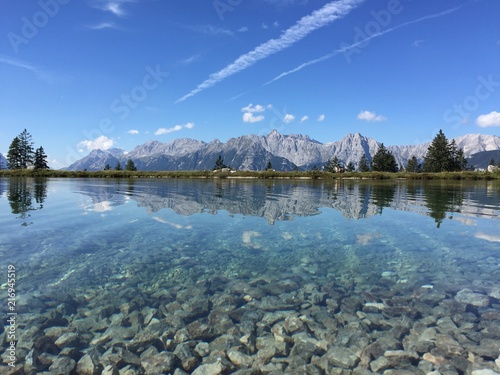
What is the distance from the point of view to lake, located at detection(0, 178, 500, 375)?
20.2 feet

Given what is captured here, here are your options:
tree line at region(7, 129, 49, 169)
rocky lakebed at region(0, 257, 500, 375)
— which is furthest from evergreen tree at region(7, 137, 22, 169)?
rocky lakebed at region(0, 257, 500, 375)

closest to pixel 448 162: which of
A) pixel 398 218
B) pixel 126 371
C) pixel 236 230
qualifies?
pixel 398 218

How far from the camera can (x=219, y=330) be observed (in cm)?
727

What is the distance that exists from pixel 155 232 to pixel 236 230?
4.78 metres

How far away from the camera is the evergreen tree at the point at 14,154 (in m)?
148

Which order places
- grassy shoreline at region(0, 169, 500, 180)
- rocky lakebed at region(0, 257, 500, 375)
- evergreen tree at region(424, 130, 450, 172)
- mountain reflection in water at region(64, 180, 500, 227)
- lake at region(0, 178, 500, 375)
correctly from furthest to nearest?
evergreen tree at region(424, 130, 450, 172) → grassy shoreline at region(0, 169, 500, 180) → mountain reflection in water at region(64, 180, 500, 227) → lake at region(0, 178, 500, 375) → rocky lakebed at region(0, 257, 500, 375)

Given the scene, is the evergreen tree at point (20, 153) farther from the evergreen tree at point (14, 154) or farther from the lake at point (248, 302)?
the lake at point (248, 302)

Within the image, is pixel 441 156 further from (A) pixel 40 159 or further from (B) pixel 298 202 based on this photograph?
(A) pixel 40 159

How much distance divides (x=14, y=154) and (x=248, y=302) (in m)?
182

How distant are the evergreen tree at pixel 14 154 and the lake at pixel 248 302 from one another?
16751cm

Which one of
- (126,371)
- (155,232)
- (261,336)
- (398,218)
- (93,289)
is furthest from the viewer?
(398,218)

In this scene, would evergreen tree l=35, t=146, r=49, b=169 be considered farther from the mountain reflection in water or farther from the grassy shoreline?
the mountain reflection in water

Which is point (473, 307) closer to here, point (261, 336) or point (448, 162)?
point (261, 336)

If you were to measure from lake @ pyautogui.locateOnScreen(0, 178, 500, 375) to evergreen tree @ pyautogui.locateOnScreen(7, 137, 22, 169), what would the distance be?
6595 inches
